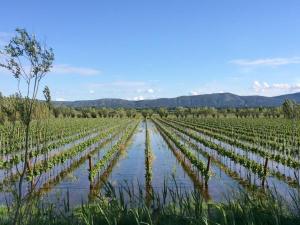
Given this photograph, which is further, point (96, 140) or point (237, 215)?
point (96, 140)

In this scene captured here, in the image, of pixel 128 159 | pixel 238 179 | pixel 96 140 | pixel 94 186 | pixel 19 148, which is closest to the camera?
pixel 94 186

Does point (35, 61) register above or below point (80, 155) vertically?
above

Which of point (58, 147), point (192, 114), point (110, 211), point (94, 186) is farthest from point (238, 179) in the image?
point (192, 114)

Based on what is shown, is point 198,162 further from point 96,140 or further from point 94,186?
point 96,140

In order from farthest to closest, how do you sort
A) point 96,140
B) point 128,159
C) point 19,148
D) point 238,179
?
point 96,140
point 19,148
point 128,159
point 238,179

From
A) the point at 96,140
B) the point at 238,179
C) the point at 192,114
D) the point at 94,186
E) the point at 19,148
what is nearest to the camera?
the point at 94,186

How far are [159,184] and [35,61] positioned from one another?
42.6 ft

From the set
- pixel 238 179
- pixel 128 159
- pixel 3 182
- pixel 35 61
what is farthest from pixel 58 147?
pixel 35 61

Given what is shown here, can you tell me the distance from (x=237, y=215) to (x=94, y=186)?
12.0 m

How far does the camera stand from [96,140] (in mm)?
37656

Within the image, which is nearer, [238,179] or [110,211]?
[110,211]

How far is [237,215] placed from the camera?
730cm

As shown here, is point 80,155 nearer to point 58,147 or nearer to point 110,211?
point 58,147

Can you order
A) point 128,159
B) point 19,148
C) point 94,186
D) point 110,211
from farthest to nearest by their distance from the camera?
point 19,148
point 128,159
point 94,186
point 110,211
